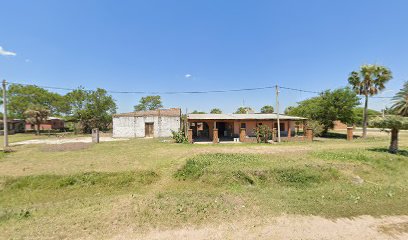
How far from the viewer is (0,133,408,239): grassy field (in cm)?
505

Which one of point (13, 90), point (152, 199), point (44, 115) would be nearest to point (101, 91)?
point (44, 115)

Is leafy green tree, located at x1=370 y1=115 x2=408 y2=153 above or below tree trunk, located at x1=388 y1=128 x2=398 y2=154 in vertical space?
above

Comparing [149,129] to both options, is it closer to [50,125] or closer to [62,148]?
[62,148]

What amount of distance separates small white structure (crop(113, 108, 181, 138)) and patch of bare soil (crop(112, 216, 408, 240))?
21.3 metres

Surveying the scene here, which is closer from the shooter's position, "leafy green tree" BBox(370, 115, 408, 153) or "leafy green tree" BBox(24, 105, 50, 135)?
"leafy green tree" BBox(370, 115, 408, 153)

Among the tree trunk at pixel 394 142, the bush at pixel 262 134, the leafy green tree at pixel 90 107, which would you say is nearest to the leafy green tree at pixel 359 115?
the tree trunk at pixel 394 142

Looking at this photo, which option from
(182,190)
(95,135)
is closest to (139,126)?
(95,135)

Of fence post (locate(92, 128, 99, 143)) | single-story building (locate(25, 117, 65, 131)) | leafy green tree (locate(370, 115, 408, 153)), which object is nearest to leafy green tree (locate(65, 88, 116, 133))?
single-story building (locate(25, 117, 65, 131))

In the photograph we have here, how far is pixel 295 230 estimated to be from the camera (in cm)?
457

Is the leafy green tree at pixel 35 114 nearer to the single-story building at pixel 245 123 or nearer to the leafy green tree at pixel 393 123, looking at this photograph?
the single-story building at pixel 245 123

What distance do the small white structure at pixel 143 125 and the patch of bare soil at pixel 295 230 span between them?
2132cm

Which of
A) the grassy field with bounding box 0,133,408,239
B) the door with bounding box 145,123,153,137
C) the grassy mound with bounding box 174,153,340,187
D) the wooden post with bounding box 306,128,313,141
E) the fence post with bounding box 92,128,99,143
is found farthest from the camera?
the door with bounding box 145,123,153,137

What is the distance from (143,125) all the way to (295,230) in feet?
76.8

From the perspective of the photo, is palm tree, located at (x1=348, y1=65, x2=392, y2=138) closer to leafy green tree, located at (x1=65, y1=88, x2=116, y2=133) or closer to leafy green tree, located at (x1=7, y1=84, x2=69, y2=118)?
leafy green tree, located at (x1=65, y1=88, x2=116, y2=133)
